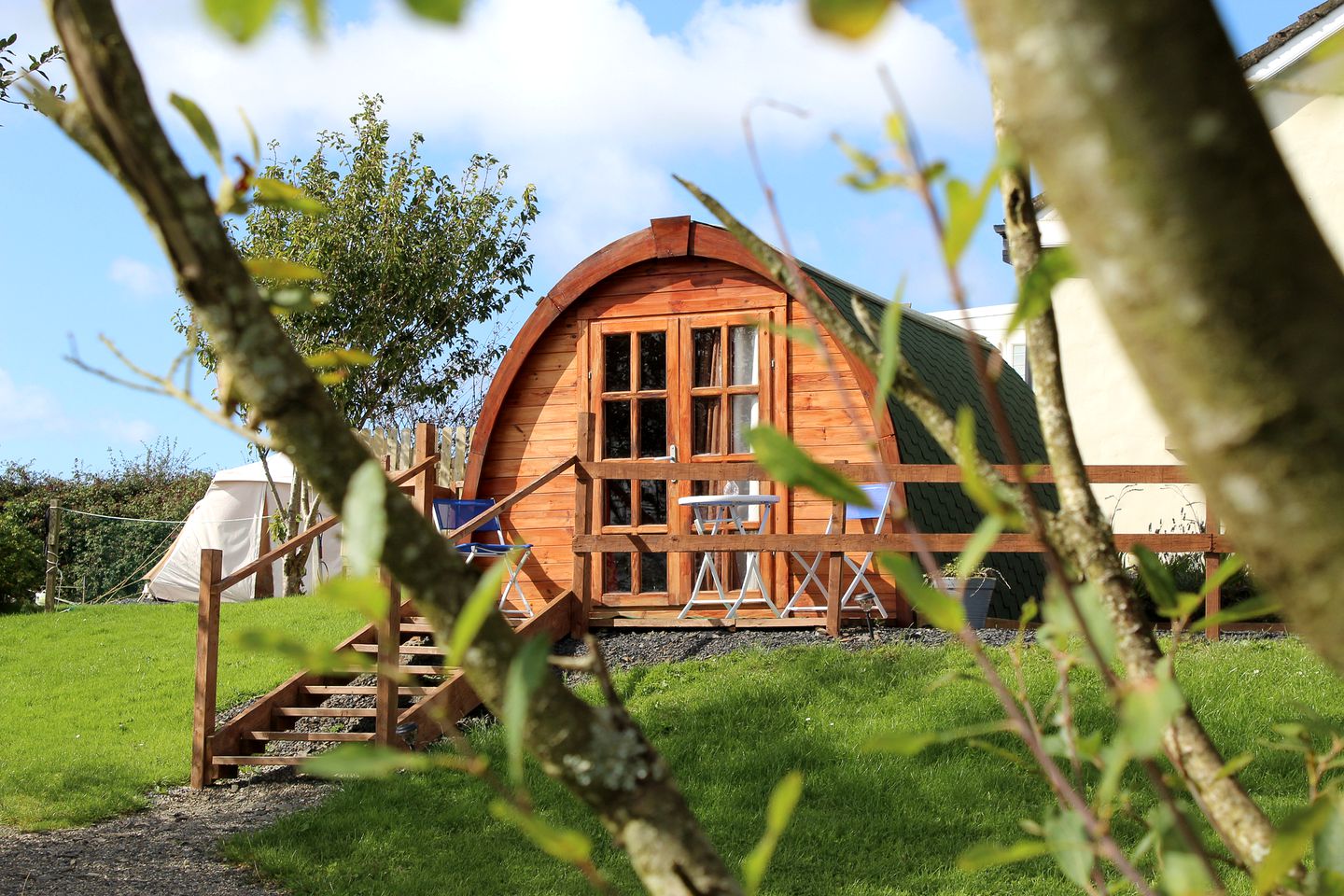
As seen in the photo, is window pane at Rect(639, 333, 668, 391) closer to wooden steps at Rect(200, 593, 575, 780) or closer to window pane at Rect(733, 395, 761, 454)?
window pane at Rect(733, 395, 761, 454)

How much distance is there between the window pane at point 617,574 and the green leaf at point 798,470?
8.83 metres

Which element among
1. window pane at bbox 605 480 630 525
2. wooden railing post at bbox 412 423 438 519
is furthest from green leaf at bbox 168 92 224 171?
window pane at bbox 605 480 630 525

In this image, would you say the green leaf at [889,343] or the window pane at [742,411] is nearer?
the green leaf at [889,343]

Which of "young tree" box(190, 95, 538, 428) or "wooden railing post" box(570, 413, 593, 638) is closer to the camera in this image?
"wooden railing post" box(570, 413, 593, 638)

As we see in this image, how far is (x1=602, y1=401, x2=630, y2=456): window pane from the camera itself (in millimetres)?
9586

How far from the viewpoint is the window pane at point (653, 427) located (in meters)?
9.47

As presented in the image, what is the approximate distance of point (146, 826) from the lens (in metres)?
6.15

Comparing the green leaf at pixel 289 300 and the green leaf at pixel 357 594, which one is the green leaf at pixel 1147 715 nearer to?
the green leaf at pixel 357 594

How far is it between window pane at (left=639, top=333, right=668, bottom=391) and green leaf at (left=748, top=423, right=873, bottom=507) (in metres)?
8.89

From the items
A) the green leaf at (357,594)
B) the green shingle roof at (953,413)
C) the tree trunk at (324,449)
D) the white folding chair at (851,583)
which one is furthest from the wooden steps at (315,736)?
A: the green leaf at (357,594)

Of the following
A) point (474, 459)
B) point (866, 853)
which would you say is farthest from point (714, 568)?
point (866, 853)

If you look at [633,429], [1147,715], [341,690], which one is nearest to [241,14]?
[1147,715]

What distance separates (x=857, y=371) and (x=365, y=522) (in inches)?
287

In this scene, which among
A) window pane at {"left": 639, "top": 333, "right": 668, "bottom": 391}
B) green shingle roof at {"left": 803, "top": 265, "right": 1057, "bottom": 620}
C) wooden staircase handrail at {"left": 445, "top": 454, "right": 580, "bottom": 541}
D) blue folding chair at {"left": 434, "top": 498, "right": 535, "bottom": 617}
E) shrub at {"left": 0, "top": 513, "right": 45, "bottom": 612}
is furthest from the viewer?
shrub at {"left": 0, "top": 513, "right": 45, "bottom": 612}
